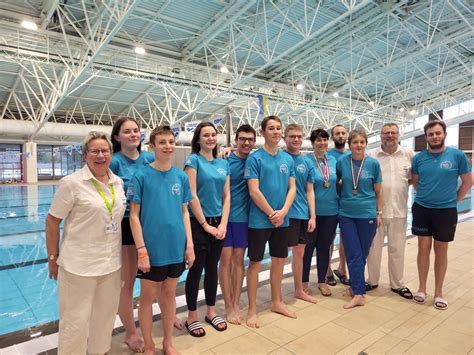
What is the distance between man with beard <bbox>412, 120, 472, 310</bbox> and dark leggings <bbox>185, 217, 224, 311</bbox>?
185 cm

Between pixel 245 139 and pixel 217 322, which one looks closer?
pixel 217 322

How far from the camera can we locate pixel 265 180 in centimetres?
252

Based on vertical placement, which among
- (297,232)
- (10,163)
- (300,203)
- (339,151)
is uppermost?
(10,163)

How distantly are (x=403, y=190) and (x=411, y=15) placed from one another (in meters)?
9.82

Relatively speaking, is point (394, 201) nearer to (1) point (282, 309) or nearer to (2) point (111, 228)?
(1) point (282, 309)

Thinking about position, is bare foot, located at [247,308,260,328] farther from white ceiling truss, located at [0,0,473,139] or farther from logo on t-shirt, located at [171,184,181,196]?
white ceiling truss, located at [0,0,473,139]

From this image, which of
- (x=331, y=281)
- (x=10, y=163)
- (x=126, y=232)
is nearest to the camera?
(x=126, y=232)

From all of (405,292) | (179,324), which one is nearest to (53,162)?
(179,324)

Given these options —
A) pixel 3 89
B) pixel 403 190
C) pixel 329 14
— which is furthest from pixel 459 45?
pixel 3 89

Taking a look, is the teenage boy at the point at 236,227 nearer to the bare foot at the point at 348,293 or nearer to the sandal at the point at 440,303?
the bare foot at the point at 348,293

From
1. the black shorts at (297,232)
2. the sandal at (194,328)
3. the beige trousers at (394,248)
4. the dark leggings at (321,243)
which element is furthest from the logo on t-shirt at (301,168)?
the sandal at (194,328)

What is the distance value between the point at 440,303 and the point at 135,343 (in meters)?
2.53

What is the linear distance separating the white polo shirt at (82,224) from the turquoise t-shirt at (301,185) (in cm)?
154

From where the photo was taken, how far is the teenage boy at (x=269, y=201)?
2.48m
